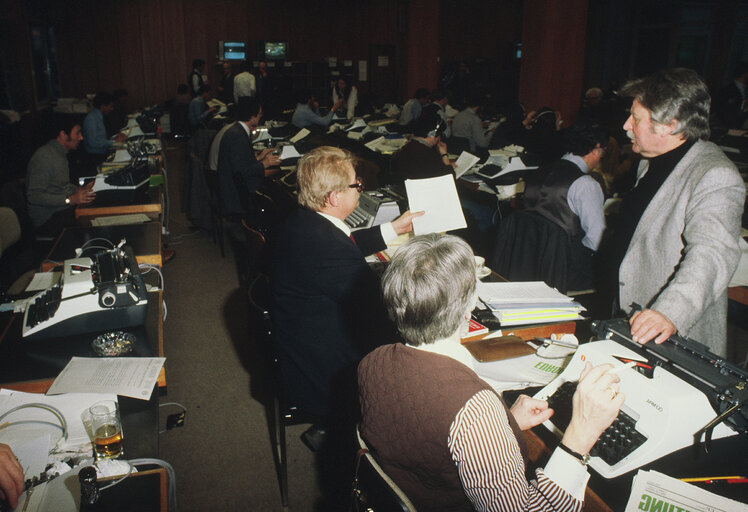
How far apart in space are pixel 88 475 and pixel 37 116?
10.2 meters

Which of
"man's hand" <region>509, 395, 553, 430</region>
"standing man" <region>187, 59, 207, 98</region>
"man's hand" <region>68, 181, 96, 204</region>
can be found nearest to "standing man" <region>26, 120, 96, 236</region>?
"man's hand" <region>68, 181, 96, 204</region>

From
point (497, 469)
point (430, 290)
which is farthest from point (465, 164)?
point (497, 469)

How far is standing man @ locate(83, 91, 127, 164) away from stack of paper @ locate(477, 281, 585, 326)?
5473 mm

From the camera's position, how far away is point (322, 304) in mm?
1997

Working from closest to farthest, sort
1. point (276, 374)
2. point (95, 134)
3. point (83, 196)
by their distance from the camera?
point (276, 374)
point (83, 196)
point (95, 134)

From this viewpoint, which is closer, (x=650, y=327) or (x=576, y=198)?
(x=650, y=327)

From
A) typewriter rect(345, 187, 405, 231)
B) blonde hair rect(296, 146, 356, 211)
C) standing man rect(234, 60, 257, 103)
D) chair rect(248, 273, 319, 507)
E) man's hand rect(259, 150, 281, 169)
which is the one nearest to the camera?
chair rect(248, 273, 319, 507)

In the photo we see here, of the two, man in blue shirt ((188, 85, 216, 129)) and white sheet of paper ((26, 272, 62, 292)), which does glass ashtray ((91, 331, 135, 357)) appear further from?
man in blue shirt ((188, 85, 216, 129))

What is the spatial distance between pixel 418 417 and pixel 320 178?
1292 mm

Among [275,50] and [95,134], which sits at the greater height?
[275,50]

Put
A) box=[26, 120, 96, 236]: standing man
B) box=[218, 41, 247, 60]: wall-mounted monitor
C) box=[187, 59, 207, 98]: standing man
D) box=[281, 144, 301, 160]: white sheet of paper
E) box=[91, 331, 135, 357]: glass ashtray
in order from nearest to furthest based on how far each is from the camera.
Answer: box=[91, 331, 135, 357]: glass ashtray → box=[26, 120, 96, 236]: standing man → box=[281, 144, 301, 160]: white sheet of paper → box=[187, 59, 207, 98]: standing man → box=[218, 41, 247, 60]: wall-mounted monitor

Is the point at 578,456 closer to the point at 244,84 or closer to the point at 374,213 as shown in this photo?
the point at 374,213

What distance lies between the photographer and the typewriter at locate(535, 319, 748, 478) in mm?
1108

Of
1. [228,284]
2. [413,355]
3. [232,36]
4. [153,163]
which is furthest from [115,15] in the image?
[413,355]
